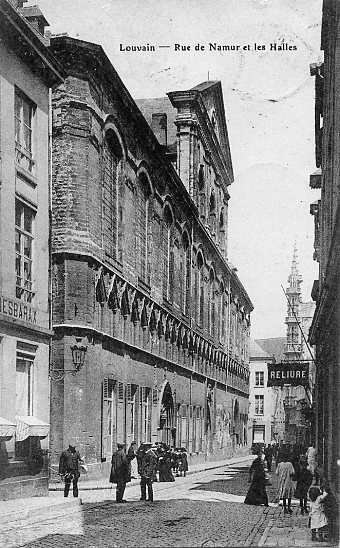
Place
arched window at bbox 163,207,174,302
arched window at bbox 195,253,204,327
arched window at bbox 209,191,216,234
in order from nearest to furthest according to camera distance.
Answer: arched window at bbox 163,207,174,302
arched window at bbox 195,253,204,327
arched window at bbox 209,191,216,234

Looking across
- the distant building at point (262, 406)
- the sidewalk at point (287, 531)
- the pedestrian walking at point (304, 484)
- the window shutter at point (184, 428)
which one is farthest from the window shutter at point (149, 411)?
the distant building at point (262, 406)

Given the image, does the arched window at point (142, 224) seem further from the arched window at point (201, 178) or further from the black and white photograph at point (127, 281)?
the arched window at point (201, 178)

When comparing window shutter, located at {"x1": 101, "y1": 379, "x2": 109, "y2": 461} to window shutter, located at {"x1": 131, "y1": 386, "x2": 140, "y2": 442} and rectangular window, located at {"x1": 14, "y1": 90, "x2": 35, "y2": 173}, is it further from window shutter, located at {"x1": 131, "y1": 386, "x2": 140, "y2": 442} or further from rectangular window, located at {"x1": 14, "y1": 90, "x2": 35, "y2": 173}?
rectangular window, located at {"x1": 14, "y1": 90, "x2": 35, "y2": 173}

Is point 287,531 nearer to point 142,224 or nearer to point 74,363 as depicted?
point 74,363

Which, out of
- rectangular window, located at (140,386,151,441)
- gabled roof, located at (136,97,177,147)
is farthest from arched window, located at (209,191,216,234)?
rectangular window, located at (140,386,151,441)

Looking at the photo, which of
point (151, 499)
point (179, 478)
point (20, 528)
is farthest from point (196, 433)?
point (20, 528)

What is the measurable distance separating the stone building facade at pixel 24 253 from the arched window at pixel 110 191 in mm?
7150

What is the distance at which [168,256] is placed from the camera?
38938 mm

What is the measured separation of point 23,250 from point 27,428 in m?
3.98

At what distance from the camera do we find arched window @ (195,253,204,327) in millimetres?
46688

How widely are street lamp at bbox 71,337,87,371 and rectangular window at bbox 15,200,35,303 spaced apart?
5.80 metres

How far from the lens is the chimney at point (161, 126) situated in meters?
45.9

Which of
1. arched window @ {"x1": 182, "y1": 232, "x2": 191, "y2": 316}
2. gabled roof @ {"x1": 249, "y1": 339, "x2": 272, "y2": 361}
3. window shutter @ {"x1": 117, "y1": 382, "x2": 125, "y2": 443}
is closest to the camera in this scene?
window shutter @ {"x1": 117, "y1": 382, "x2": 125, "y2": 443}

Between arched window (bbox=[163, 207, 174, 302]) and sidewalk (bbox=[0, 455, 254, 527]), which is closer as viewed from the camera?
sidewalk (bbox=[0, 455, 254, 527])
